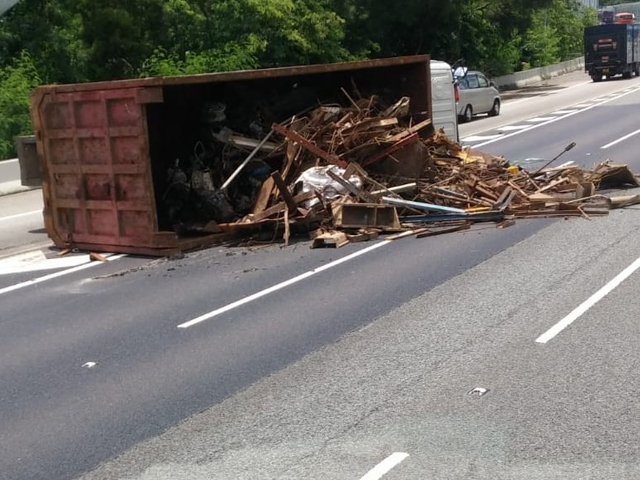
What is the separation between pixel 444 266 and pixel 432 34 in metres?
36.3

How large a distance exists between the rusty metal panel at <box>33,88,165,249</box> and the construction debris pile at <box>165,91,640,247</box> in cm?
102

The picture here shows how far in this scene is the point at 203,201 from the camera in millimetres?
13805

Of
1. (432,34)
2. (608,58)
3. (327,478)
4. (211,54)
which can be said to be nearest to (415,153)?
(327,478)

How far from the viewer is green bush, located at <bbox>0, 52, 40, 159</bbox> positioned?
23.8 metres

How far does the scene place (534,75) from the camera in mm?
58594

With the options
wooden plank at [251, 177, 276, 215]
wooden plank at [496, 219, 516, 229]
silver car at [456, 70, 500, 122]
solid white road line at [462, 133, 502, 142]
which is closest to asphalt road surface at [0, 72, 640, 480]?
wooden plank at [496, 219, 516, 229]

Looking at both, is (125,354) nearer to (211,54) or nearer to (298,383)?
(298,383)

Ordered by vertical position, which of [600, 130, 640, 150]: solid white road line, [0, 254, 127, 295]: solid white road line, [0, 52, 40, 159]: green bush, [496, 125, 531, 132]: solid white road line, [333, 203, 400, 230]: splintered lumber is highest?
[0, 52, 40, 159]: green bush

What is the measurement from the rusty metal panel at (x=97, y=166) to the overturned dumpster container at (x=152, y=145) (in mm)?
14

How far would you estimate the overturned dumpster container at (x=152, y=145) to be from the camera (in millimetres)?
12750

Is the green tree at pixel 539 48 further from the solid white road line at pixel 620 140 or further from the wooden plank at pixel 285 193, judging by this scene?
the wooden plank at pixel 285 193

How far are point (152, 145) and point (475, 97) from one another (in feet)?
70.9

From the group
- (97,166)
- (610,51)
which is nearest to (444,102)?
(97,166)

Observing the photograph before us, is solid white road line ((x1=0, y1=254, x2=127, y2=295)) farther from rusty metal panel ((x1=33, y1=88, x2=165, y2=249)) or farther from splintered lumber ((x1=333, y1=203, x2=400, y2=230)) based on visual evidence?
splintered lumber ((x1=333, y1=203, x2=400, y2=230))
